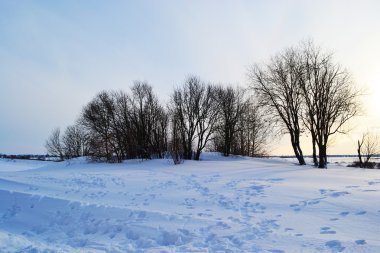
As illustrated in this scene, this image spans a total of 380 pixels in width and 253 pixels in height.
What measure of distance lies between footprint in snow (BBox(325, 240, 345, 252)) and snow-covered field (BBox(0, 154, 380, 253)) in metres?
0.02

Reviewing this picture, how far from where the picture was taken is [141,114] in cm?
4453

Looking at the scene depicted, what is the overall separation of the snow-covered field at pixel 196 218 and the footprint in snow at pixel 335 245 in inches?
0.7

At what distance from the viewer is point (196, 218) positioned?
30.7 feet

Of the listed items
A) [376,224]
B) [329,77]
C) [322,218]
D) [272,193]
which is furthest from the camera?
[329,77]

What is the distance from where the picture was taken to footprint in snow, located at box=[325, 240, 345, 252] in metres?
6.51

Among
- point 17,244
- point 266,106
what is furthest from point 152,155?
point 17,244

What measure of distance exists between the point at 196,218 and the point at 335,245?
3.88 m

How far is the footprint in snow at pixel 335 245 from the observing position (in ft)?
21.4

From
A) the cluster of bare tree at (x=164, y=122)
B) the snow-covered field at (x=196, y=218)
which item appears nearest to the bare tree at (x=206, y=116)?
the cluster of bare tree at (x=164, y=122)

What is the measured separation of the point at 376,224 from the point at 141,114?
38626mm

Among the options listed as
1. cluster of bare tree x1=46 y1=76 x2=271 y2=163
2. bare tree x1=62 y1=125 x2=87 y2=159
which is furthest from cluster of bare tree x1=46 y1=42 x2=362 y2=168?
bare tree x1=62 y1=125 x2=87 y2=159

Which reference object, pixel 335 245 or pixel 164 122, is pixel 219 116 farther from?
pixel 335 245

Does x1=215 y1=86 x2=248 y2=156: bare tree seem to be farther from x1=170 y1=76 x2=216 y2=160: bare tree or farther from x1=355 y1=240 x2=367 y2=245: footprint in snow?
x1=355 y1=240 x2=367 y2=245: footprint in snow

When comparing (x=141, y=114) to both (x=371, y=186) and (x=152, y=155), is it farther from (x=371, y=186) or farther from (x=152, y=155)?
(x=371, y=186)
